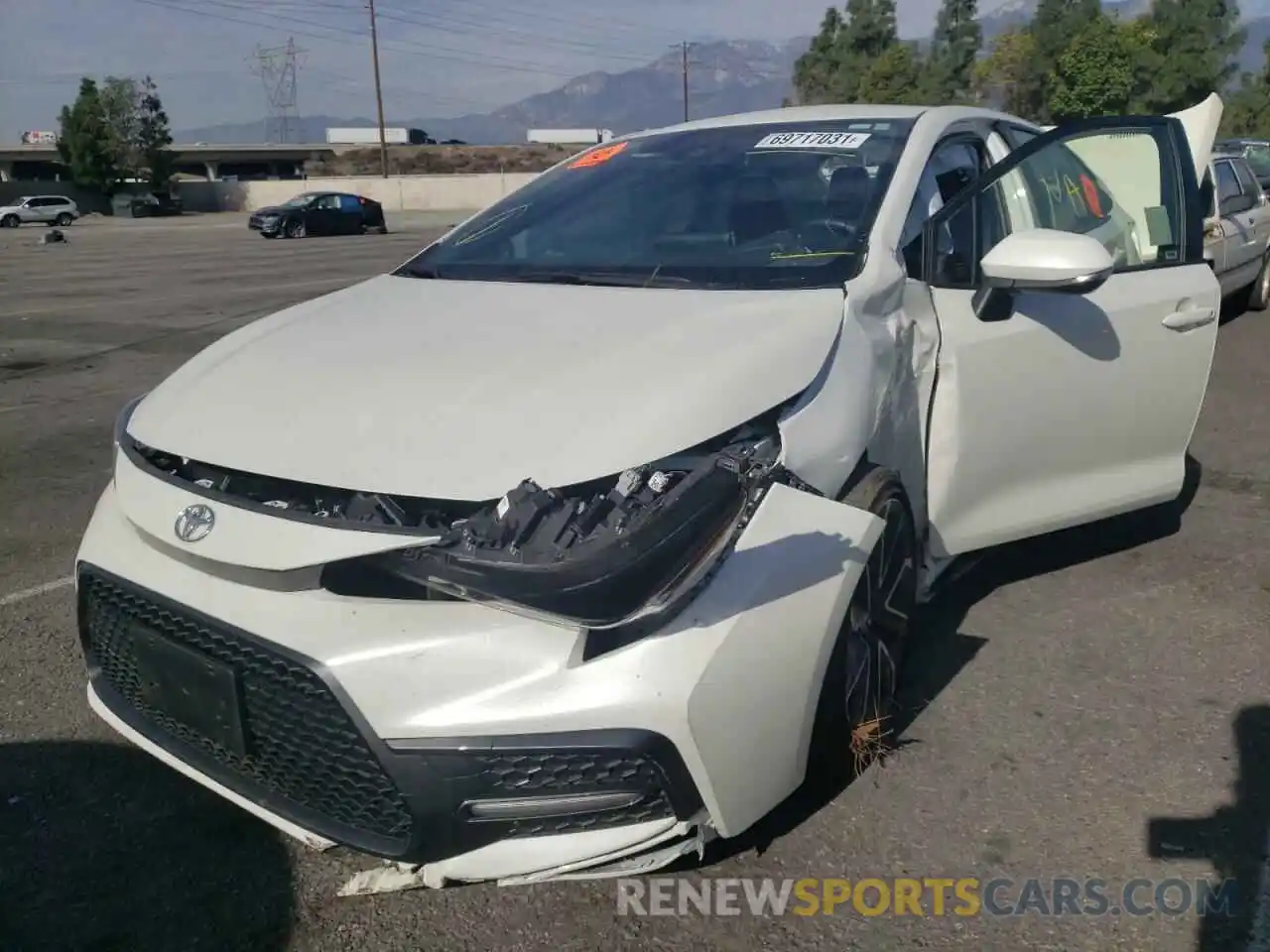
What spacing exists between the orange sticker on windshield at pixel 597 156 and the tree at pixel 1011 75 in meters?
59.2

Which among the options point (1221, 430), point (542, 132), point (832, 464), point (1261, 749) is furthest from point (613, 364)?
point (542, 132)

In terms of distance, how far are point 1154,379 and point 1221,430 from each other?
125 inches

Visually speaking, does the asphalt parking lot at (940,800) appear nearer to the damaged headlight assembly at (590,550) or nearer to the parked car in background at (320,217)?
the damaged headlight assembly at (590,550)

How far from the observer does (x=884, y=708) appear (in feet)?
9.73

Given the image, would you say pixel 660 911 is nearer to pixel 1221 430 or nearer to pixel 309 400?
pixel 309 400

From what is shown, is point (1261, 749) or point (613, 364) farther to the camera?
point (1261, 749)

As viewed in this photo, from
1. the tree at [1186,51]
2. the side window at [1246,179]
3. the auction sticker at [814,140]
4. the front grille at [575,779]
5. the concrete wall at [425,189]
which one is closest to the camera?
the front grille at [575,779]

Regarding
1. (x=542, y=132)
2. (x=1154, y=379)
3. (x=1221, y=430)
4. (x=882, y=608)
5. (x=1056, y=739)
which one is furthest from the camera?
(x=542, y=132)

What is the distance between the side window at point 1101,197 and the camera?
3.84 m

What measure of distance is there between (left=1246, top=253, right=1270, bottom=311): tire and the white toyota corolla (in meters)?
8.63

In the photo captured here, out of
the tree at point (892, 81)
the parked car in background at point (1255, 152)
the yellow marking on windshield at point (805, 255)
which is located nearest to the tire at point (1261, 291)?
the parked car in background at point (1255, 152)

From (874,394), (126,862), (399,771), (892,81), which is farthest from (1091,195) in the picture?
(892,81)

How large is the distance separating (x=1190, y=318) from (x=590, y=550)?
2.81m

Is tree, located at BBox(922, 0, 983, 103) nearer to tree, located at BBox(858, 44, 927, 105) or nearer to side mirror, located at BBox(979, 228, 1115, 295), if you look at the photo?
tree, located at BBox(858, 44, 927, 105)
